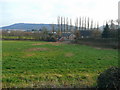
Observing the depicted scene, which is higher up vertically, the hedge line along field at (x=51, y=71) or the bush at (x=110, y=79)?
the bush at (x=110, y=79)

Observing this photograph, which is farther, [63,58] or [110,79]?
[63,58]

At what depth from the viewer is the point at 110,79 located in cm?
290

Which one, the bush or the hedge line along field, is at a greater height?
the bush

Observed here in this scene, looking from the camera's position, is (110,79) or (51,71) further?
(51,71)

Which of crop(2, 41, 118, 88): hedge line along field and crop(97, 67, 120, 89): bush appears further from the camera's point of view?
crop(2, 41, 118, 88): hedge line along field

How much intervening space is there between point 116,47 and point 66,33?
50056 mm

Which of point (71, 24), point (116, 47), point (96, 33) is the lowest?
point (116, 47)

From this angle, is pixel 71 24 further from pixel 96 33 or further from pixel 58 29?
pixel 96 33

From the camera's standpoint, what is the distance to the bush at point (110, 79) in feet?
9.27

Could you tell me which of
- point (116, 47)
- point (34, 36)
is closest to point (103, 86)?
point (116, 47)

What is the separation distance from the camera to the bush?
2.83 metres

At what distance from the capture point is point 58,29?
72500 mm

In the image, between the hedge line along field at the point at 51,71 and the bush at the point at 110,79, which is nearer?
the bush at the point at 110,79

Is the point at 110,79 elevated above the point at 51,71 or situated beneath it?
elevated above
